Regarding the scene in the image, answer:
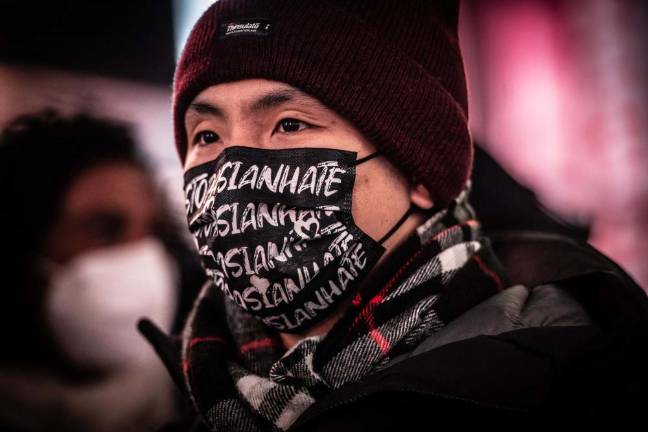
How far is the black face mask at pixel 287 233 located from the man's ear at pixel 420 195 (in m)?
0.21

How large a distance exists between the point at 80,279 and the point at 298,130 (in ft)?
4.58

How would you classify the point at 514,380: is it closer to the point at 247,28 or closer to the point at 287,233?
the point at 287,233

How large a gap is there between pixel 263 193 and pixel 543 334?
0.71 meters

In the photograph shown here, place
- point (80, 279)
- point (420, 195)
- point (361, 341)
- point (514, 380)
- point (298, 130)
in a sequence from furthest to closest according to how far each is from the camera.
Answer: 1. point (80, 279)
2. point (420, 195)
3. point (298, 130)
4. point (361, 341)
5. point (514, 380)

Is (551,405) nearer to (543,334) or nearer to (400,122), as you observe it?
(543,334)

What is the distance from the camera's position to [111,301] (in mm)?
2381

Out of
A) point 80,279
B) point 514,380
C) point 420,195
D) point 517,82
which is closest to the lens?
point 514,380

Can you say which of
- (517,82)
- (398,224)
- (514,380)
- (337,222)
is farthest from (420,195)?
(517,82)

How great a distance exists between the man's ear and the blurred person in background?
1.48 m

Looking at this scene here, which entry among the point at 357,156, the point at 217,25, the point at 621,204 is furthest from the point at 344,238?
the point at 621,204

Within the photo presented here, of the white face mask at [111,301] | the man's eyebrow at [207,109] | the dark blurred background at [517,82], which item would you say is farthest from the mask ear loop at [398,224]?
the white face mask at [111,301]

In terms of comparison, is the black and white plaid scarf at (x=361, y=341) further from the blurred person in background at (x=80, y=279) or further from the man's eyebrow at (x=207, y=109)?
the blurred person in background at (x=80, y=279)

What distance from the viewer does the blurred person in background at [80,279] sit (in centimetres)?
224

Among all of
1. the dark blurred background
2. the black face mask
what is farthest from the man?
the dark blurred background
